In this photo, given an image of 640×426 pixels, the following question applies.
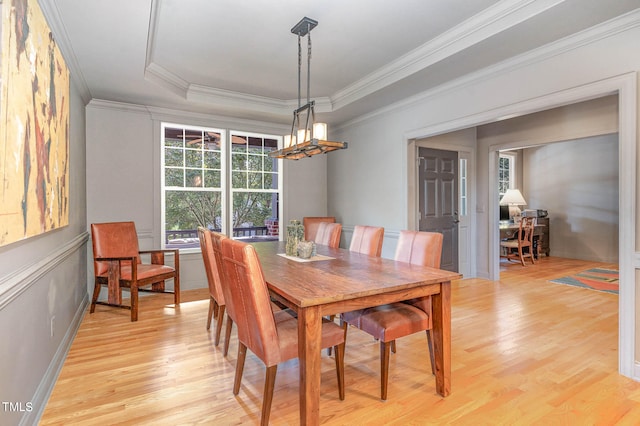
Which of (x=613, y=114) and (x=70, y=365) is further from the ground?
(x=613, y=114)

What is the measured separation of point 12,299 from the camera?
61.8 inches

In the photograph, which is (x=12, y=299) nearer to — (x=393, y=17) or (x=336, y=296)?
(x=336, y=296)

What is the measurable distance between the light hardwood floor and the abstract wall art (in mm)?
1106

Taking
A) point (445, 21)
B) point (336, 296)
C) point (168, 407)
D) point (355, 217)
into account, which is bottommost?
point (168, 407)

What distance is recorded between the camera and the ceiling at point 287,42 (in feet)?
8.06

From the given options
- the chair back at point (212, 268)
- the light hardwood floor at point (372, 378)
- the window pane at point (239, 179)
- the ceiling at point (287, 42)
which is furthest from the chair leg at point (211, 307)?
the window pane at point (239, 179)

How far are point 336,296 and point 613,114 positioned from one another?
167 inches

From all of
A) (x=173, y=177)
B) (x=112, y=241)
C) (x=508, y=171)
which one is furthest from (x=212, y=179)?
(x=508, y=171)

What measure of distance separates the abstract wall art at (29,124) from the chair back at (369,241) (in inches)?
93.5

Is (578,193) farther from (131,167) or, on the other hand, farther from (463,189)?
(131,167)

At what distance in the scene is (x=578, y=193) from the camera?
23.9ft

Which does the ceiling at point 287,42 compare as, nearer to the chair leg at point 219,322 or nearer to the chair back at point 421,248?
the chair back at point 421,248

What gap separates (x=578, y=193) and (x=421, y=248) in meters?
6.69

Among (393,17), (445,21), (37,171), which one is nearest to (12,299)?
(37,171)
